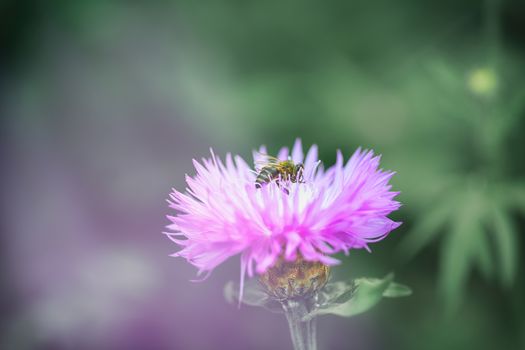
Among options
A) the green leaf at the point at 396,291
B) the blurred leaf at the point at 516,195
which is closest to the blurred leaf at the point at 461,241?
the blurred leaf at the point at 516,195

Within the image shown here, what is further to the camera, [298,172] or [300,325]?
[298,172]

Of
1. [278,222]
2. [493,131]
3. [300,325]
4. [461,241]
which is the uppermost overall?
[493,131]

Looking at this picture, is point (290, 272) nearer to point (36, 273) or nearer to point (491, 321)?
point (491, 321)

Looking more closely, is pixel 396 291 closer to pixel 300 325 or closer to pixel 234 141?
pixel 300 325

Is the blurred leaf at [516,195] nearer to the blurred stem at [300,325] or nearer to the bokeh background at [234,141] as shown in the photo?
the bokeh background at [234,141]

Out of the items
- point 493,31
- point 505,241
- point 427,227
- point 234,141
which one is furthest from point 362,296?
point 234,141

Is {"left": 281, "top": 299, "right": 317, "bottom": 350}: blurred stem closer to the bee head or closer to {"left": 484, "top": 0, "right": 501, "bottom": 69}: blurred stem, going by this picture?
the bee head

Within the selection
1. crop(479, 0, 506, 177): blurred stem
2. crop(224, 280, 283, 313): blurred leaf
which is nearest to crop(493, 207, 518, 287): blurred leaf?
crop(479, 0, 506, 177): blurred stem
